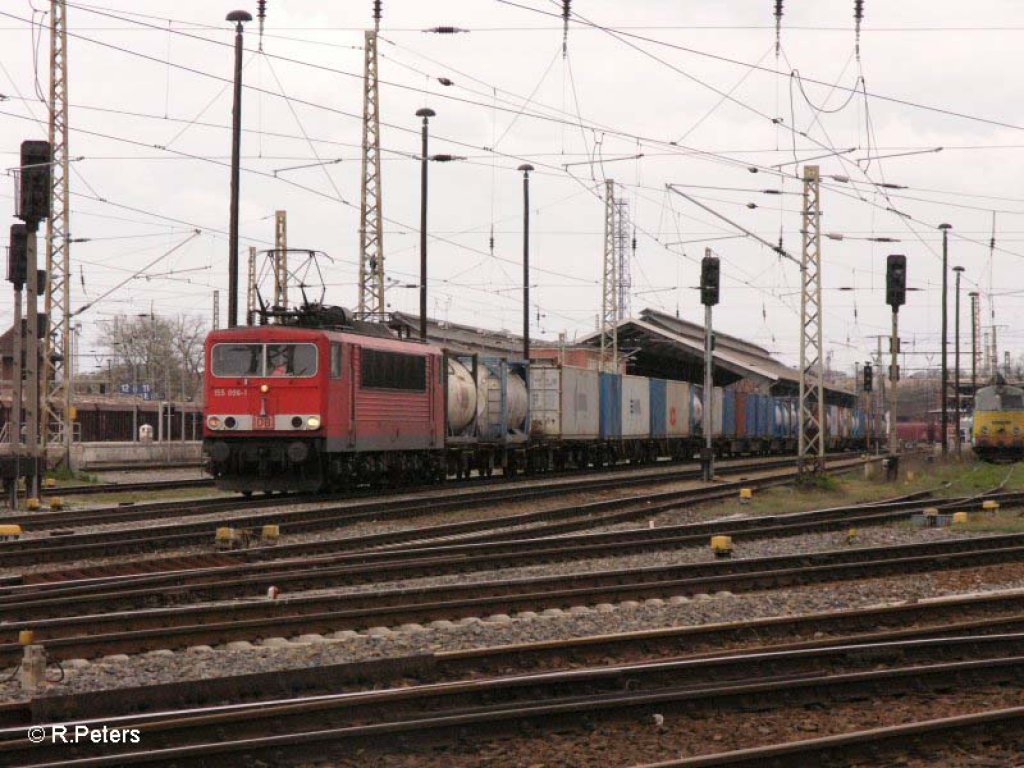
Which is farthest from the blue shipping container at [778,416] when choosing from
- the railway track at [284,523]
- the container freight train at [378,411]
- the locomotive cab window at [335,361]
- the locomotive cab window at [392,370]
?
the locomotive cab window at [335,361]

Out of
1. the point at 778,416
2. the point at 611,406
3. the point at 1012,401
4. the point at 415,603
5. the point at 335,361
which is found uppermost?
the point at 335,361

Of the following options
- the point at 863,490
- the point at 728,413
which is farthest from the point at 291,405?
the point at 728,413

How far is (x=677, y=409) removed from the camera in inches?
2090

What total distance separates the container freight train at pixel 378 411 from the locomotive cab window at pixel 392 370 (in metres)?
0.04

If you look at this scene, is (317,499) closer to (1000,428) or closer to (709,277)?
(709,277)

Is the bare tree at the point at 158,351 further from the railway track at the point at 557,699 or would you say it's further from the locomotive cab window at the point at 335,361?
the railway track at the point at 557,699

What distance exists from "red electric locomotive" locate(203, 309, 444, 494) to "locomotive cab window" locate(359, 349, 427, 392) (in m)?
0.04

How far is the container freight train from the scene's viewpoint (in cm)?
2523

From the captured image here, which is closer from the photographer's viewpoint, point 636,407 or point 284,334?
point 284,334

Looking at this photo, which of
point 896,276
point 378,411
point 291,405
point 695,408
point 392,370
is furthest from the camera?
point 695,408

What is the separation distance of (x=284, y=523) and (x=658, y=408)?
102 ft

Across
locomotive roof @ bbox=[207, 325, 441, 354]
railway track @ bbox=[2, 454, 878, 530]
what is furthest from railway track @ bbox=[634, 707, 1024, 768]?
locomotive roof @ bbox=[207, 325, 441, 354]

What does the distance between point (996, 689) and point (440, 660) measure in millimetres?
3831

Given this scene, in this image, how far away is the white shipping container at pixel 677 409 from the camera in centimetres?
5169
